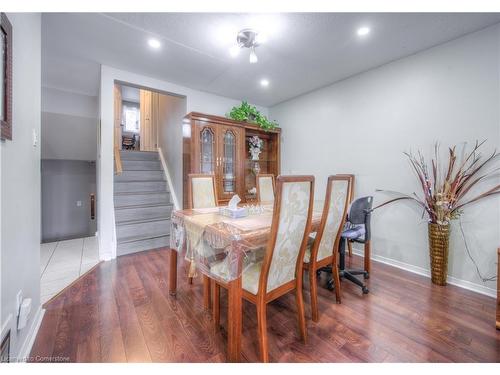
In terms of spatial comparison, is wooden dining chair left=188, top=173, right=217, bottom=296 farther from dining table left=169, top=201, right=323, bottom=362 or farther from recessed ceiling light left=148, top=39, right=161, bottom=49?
recessed ceiling light left=148, top=39, right=161, bottom=49

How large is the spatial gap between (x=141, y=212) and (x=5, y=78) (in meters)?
2.65

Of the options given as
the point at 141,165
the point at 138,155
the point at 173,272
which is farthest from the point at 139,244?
the point at 138,155

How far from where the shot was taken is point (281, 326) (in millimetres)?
1634

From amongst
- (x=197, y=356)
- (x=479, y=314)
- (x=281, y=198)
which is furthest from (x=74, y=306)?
(x=479, y=314)

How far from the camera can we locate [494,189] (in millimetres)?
2010

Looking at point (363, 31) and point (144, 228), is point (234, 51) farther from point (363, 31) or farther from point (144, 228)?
point (144, 228)

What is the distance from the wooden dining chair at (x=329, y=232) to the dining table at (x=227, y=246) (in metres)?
0.13

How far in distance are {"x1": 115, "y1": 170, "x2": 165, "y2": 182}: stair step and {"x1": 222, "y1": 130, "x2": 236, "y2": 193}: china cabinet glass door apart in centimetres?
152

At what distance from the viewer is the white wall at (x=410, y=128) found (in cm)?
206

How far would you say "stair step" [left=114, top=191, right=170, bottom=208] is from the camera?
139 inches

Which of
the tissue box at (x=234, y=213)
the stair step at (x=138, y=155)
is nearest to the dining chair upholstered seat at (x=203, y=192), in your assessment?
the tissue box at (x=234, y=213)

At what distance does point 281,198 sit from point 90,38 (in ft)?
8.41

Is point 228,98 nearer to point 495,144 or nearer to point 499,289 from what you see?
point 495,144

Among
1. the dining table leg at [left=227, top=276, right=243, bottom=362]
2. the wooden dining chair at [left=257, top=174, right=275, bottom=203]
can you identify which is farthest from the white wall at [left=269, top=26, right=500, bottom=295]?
the dining table leg at [left=227, top=276, right=243, bottom=362]
